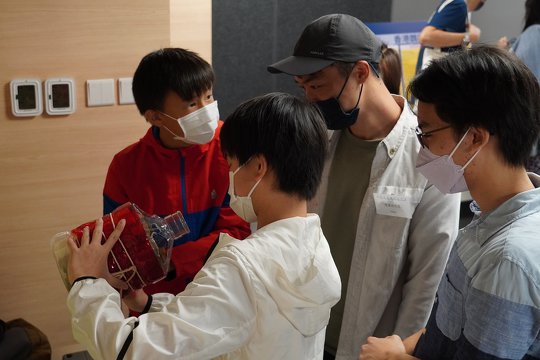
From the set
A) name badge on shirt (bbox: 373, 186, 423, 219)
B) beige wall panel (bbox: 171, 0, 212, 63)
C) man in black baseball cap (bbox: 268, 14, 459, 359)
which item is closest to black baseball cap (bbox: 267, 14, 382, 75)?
man in black baseball cap (bbox: 268, 14, 459, 359)

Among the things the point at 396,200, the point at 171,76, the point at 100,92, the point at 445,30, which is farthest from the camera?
the point at 445,30

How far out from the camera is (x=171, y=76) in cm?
176

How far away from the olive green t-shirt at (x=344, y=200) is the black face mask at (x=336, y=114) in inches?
2.5

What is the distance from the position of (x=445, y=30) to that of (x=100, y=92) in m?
2.56

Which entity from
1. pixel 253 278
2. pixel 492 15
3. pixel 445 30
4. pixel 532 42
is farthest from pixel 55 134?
pixel 492 15

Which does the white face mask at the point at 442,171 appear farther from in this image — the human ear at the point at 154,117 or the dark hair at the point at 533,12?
the dark hair at the point at 533,12

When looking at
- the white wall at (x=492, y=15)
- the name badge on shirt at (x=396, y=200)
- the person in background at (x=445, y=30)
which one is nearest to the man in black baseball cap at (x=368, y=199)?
the name badge on shirt at (x=396, y=200)

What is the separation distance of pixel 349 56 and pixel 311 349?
2.48ft

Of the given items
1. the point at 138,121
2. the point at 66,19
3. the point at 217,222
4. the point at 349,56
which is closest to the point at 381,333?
the point at 217,222

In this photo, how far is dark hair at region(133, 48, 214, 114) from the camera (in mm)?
1770

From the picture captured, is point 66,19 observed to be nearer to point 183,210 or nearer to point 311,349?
point 183,210

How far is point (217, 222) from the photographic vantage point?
1827mm

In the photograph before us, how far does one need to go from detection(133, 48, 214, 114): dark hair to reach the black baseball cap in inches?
10.4

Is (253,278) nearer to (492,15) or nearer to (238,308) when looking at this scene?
(238,308)
